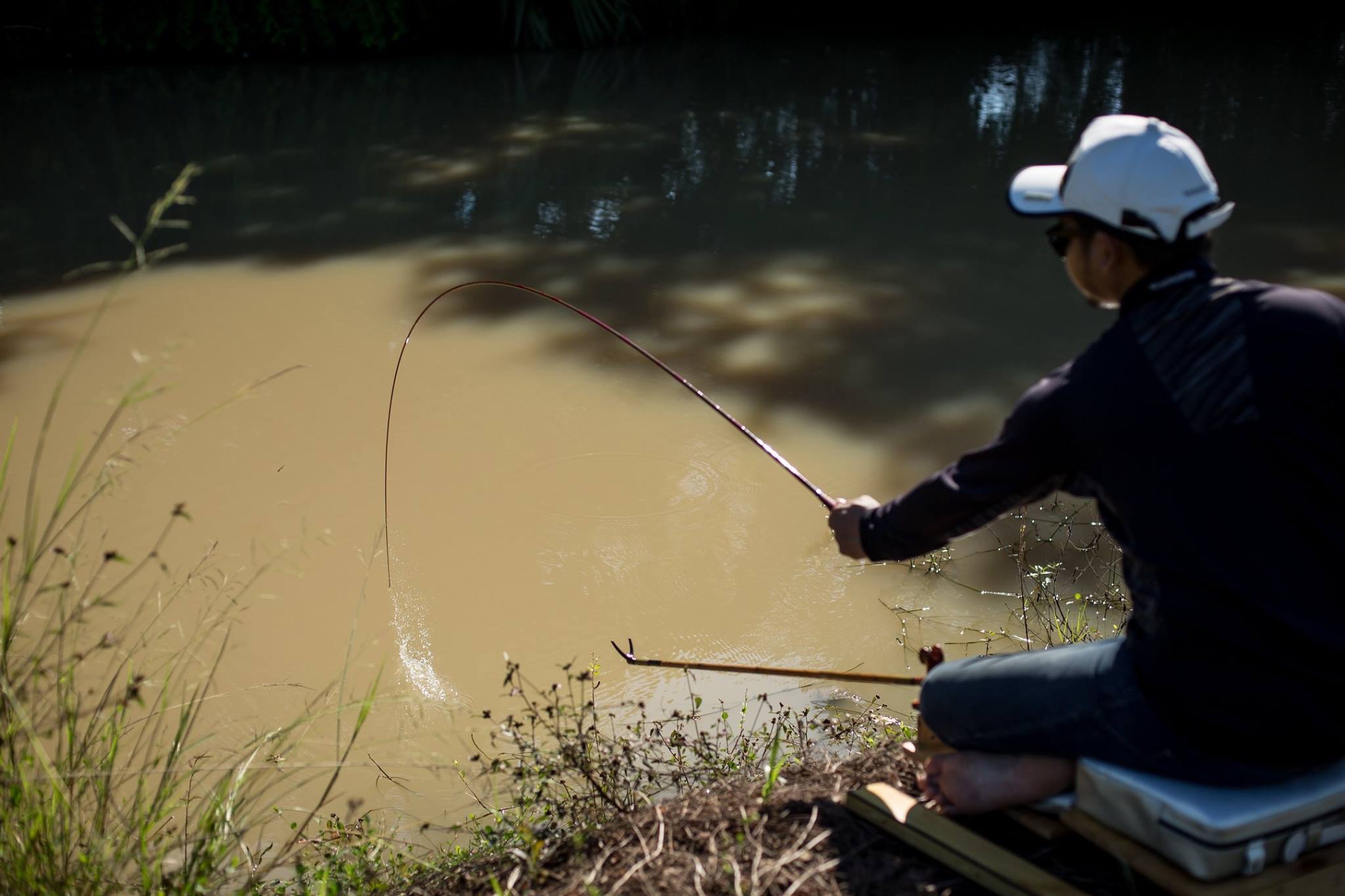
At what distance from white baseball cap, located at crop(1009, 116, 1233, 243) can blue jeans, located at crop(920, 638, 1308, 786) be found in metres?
0.53

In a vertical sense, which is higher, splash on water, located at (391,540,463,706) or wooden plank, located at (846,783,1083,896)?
wooden plank, located at (846,783,1083,896)

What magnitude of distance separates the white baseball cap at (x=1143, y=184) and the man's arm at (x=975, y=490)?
0.21m

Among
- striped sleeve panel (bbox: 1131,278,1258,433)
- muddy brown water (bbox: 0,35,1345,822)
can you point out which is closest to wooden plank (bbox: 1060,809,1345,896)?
striped sleeve panel (bbox: 1131,278,1258,433)

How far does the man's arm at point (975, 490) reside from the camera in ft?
5.16

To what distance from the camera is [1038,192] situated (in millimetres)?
1731

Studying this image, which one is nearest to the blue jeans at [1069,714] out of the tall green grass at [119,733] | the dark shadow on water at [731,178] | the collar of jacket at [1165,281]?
the collar of jacket at [1165,281]

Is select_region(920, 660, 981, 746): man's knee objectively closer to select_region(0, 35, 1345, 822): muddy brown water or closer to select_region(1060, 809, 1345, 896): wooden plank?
select_region(1060, 809, 1345, 896): wooden plank

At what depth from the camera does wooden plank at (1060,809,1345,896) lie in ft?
5.07

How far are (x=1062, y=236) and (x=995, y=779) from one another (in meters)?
0.73

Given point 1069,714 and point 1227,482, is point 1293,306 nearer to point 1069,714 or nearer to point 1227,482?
point 1227,482

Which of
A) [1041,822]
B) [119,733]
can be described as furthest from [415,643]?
[1041,822]

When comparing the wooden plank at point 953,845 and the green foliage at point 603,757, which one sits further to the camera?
the green foliage at point 603,757

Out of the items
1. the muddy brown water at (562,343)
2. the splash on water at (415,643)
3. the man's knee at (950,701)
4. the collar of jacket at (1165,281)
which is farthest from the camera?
the muddy brown water at (562,343)

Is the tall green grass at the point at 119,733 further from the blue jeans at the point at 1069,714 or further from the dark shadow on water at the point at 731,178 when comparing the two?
the dark shadow on water at the point at 731,178
